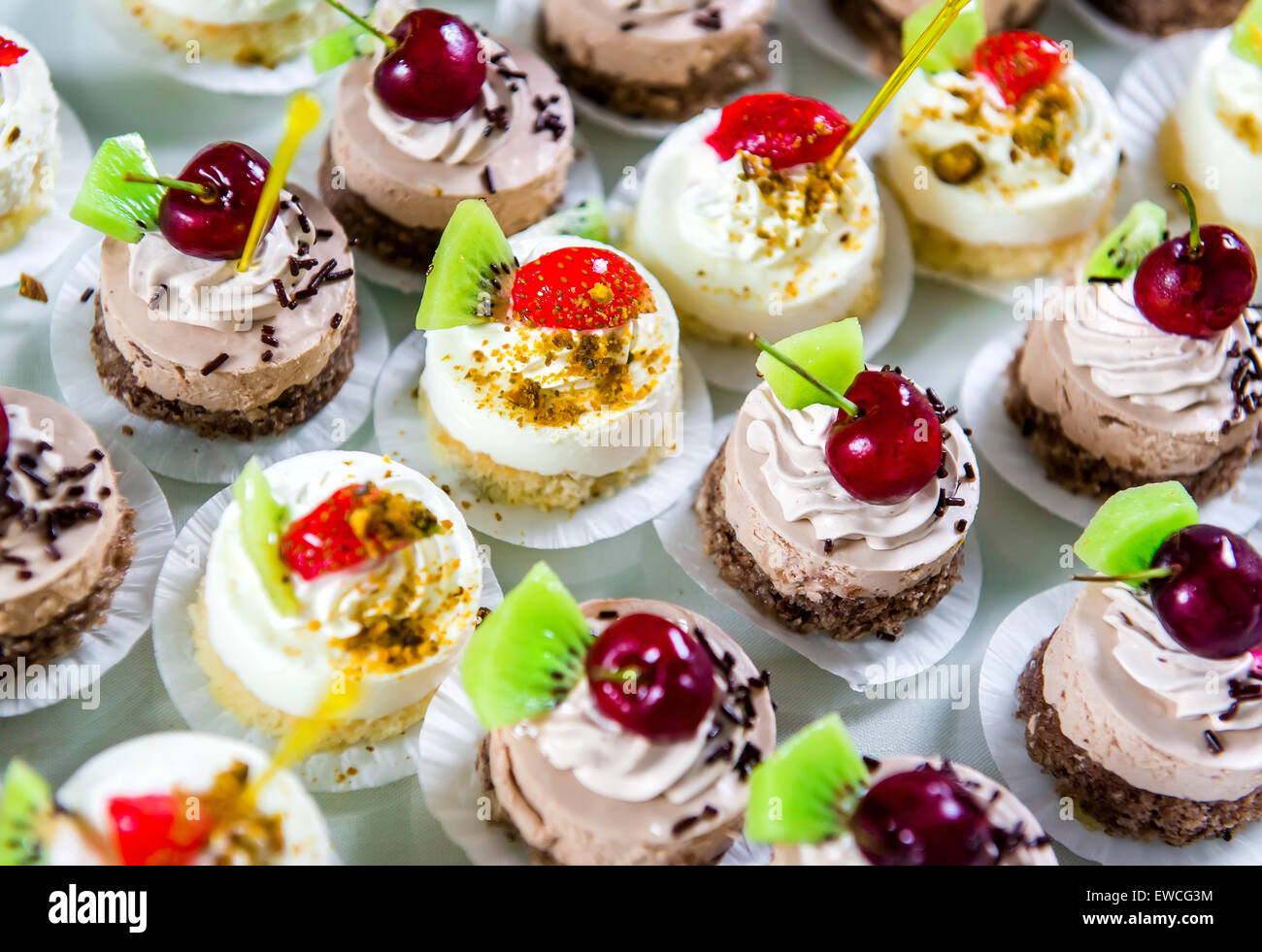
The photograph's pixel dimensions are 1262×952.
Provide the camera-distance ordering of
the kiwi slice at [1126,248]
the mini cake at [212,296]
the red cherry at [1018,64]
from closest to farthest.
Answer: the mini cake at [212,296] < the kiwi slice at [1126,248] < the red cherry at [1018,64]

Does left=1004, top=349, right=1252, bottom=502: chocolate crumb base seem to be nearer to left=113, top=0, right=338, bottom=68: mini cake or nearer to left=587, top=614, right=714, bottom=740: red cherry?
left=587, top=614, right=714, bottom=740: red cherry

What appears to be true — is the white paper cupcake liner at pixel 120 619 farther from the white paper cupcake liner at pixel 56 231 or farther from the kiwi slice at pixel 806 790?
the kiwi slice at pixel 806 790

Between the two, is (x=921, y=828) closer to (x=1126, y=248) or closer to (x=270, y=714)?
(x=270, y=714)

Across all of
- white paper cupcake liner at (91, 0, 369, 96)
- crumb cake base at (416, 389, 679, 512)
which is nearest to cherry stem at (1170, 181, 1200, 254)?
crumb cake base at (416, 389, 679, 512)

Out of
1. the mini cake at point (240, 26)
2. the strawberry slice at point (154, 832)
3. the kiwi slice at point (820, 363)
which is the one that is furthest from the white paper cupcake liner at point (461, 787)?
the mini cake at point (240, 26)

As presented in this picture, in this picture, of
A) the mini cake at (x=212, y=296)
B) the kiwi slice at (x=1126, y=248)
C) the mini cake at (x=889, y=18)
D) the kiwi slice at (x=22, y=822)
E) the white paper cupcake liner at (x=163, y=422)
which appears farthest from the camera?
the mini cake at (x=889, y=18)
